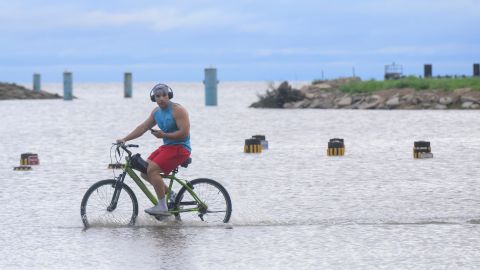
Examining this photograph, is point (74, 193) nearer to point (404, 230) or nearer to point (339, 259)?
point (404, 230)

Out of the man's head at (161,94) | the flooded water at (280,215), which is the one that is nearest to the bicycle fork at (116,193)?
the flooded water at (280,215)

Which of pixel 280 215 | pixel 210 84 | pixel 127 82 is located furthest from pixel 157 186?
pixel 127 82

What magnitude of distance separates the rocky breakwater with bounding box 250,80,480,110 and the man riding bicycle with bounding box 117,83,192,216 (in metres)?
45.9

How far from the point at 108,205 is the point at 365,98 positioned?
53487mm

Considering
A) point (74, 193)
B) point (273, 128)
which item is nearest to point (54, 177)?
point (74, 193)

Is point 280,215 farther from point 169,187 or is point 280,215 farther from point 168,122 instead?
point 168,122

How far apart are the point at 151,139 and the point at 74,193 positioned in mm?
16503

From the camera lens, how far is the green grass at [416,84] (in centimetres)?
6128

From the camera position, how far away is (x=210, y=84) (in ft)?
269

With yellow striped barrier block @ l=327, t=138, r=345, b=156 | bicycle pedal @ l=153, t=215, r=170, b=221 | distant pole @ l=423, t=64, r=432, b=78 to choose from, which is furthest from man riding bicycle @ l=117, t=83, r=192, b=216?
distant pole @ l=423, t=64, r=432, b=78

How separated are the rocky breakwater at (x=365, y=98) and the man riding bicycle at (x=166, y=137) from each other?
45898 millimetres

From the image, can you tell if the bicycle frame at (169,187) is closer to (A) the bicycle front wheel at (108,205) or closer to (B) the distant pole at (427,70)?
(A) the bicycle front wheel at (108,205)

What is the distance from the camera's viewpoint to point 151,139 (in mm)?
33688

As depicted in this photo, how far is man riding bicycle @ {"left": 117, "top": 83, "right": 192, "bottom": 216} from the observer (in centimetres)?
1267
